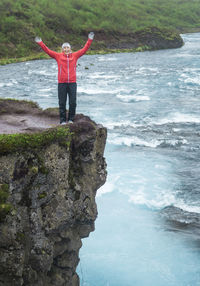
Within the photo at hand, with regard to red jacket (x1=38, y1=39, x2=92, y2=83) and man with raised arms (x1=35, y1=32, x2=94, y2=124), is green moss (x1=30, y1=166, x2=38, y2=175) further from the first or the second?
red jacket (x1=38, y1=39, x2=92, y2=83)

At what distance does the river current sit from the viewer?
35.9 feet

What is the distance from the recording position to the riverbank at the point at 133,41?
74.2 m

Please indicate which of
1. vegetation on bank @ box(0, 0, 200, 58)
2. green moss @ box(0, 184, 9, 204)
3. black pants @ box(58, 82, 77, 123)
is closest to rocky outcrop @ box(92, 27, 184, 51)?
vegetation on bank @ box(0, 0, 200, 58)

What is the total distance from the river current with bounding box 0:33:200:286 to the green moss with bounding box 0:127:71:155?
497 cm

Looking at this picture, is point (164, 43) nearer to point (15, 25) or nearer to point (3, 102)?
point (15, 25)

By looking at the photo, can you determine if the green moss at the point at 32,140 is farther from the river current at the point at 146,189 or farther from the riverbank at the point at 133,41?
the riverbank at the point at 133,41

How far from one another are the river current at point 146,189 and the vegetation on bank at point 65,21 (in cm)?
4671

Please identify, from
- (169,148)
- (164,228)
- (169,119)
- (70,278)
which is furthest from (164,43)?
(70,278)

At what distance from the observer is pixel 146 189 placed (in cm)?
1512

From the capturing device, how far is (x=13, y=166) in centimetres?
658

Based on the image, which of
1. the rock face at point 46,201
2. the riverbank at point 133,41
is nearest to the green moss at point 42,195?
the rock face at point 46,201

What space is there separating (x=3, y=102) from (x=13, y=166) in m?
4.07

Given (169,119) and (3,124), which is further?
(169,119)

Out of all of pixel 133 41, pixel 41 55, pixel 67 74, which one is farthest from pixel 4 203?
pixel 133 41
